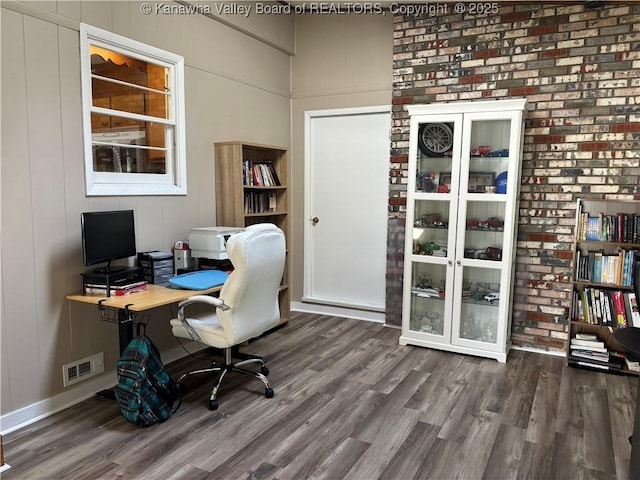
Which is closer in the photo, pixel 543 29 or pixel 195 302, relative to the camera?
pixel 195 302

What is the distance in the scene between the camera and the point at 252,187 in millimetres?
4195

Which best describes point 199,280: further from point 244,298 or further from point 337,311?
point 337,311

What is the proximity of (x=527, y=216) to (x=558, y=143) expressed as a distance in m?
0.65

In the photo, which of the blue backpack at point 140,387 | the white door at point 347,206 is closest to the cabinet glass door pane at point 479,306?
the white door at point 347,206

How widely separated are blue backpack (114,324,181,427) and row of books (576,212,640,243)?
10.7 feet

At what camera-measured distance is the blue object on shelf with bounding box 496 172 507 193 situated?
12.2ft

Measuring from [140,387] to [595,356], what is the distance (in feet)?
10.9

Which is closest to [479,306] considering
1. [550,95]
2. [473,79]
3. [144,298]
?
[550,95]

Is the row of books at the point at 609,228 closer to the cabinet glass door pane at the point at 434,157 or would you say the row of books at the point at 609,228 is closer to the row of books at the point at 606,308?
the row of books at the point at 606,308

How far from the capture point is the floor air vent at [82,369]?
296 cm

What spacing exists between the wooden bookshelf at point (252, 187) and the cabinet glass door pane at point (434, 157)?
4.50ft

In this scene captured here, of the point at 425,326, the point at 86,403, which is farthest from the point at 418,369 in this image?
the point at 86,403

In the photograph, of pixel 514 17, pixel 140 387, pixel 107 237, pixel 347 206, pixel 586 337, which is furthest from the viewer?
pixel 347 206

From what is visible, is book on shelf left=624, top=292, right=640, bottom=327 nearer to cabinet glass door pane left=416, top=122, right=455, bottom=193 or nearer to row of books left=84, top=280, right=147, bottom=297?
cabinet glass door pane left=416, top=122, right=455, bottom=193
